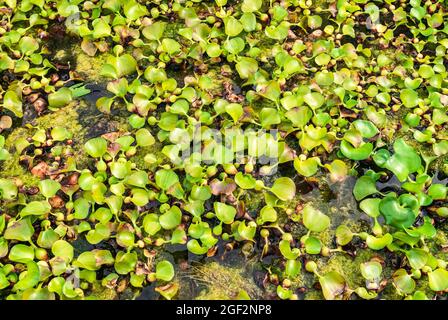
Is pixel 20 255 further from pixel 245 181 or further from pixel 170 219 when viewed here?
pixel 245 181

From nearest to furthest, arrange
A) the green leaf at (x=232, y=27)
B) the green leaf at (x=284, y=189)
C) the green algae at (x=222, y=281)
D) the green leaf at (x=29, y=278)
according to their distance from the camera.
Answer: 1. the green leaf at (x=29, y=278)
2. the green algae at (x=222, y=281)
3. the green leaf at (x=284, y=189)
4. the green leaf at (x=232, y=27)

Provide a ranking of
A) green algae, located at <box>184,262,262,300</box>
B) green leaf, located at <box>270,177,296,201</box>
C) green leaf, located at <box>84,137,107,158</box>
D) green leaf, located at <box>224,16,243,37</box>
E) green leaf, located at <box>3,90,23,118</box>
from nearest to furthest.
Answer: green algae, located at <box>184,262,262,300</box>, green leaf, located at <box>270,177,296,201</box>, green leaf, located at <box>84,137,107,158</box>, green leaf, located at <box>3,90,23,118</box>, green leaf, located at <box>224,16,243,37</box>

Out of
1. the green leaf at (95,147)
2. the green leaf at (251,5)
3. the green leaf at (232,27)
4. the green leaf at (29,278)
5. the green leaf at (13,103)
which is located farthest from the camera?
the green leaf at (251,5)

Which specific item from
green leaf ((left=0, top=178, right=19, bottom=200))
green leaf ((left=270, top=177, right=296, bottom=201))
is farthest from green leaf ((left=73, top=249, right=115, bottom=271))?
green leaf ((left=270, top=177, right=296, bottom=201))

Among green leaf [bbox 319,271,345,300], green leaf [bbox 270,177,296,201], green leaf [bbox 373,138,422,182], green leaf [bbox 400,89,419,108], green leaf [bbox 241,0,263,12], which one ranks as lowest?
green leaf [bbox 319,271,345,300]

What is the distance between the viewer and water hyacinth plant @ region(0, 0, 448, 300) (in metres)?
2.12

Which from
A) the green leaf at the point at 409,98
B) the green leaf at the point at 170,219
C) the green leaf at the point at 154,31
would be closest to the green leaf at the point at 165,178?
the green leaf at the point at 170,219

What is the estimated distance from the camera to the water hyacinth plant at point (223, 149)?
6.95 feet

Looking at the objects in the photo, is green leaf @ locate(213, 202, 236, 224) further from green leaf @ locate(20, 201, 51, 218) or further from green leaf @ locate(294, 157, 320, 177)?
green leaf @ locate(20, 201, 51, 218)

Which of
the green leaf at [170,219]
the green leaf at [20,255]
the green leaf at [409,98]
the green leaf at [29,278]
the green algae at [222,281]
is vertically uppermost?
the green leaf at [409,98]

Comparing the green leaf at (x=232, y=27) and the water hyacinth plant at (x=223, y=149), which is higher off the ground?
the green leaf at (x=232, y=27)

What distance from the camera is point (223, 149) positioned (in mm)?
2346

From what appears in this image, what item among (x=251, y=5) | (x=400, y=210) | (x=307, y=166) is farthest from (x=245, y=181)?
(x=251, y=5)

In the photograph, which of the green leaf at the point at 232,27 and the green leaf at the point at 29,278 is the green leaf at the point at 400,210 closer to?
the green leaf at the point at 232,27
